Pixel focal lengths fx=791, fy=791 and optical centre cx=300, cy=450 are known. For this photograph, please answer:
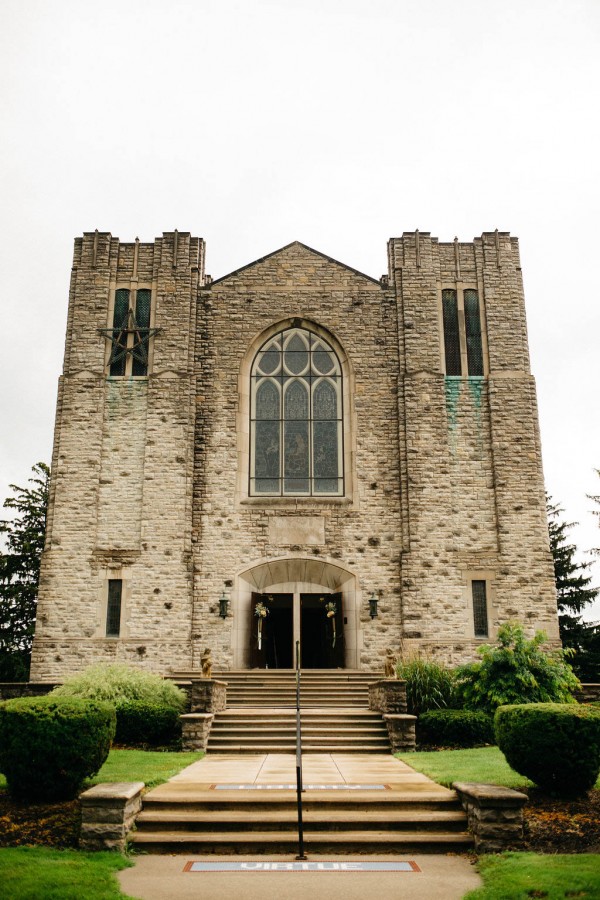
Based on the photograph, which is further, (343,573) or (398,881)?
(343,573)

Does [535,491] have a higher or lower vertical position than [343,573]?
higher

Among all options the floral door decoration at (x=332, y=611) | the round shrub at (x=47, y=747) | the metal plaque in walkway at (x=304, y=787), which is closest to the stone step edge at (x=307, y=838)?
the round shrub at (x=47, y=747)

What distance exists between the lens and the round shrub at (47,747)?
8.57m

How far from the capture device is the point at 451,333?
23.1m

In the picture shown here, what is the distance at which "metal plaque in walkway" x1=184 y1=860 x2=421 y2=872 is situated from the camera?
7.32 m

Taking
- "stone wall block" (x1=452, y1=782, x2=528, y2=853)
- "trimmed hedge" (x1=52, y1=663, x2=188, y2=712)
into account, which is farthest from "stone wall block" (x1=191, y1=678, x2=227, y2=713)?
"stone wall block" (x1=452, y1=782, x2=528, y2=853)

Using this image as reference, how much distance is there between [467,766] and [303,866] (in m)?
4.83

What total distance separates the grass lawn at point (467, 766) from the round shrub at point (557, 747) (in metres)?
0.67

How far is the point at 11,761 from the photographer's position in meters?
8.57

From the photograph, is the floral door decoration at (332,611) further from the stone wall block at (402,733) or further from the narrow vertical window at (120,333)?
the narrow vertical window at (120,333)

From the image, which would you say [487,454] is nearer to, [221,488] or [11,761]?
[221,488]

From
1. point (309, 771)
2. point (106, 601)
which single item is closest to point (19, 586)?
point (106, 601)

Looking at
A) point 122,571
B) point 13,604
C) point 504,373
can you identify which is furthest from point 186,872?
point 13,604

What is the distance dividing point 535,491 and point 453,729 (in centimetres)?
845
